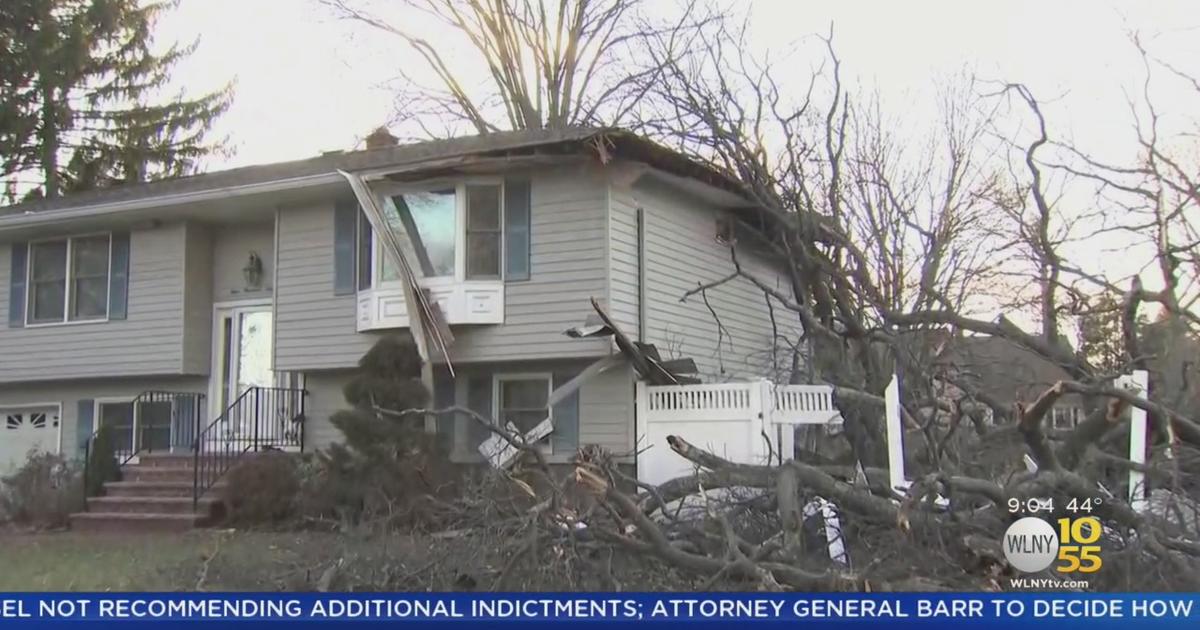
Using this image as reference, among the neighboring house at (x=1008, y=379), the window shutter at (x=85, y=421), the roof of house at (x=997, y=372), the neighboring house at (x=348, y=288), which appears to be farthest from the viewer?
the window shutter at (x=85, y=421)

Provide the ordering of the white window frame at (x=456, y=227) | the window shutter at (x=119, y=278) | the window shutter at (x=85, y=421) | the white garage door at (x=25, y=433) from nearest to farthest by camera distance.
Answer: the white window frame at (x=456, y=227) → the window shutter at (x=119, y=278) → the window shutter at (x=85, y=421) → the white garage door at (x=25, y=433)

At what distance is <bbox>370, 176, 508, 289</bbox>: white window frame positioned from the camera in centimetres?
1305

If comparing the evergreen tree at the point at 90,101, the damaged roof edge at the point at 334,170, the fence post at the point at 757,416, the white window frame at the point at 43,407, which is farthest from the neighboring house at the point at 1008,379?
the evergreen tree at the point at 90,101

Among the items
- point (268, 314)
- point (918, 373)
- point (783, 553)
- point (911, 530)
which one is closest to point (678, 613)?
point (783, 553)

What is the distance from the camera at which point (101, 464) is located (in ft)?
45.2

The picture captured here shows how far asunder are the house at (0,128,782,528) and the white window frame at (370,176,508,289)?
1.0 inches

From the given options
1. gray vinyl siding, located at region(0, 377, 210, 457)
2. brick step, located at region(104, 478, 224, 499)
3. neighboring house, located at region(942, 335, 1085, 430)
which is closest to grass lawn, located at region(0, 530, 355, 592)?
brick step, located at region(104, 478, 224, 499)

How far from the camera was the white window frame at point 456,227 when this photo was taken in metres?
13.0

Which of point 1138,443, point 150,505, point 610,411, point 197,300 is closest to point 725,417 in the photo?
point 610,411

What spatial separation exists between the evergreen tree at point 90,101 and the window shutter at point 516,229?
20108 mm

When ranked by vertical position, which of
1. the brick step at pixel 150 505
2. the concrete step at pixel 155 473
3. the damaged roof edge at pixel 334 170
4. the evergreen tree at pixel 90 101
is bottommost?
the brick step at pixel 150 505

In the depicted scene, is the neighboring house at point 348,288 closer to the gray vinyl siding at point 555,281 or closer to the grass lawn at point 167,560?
the gray vinyl siding at point 555,281

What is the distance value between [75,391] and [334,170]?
6260 millimetres

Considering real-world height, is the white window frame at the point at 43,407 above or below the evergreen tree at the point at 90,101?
below
